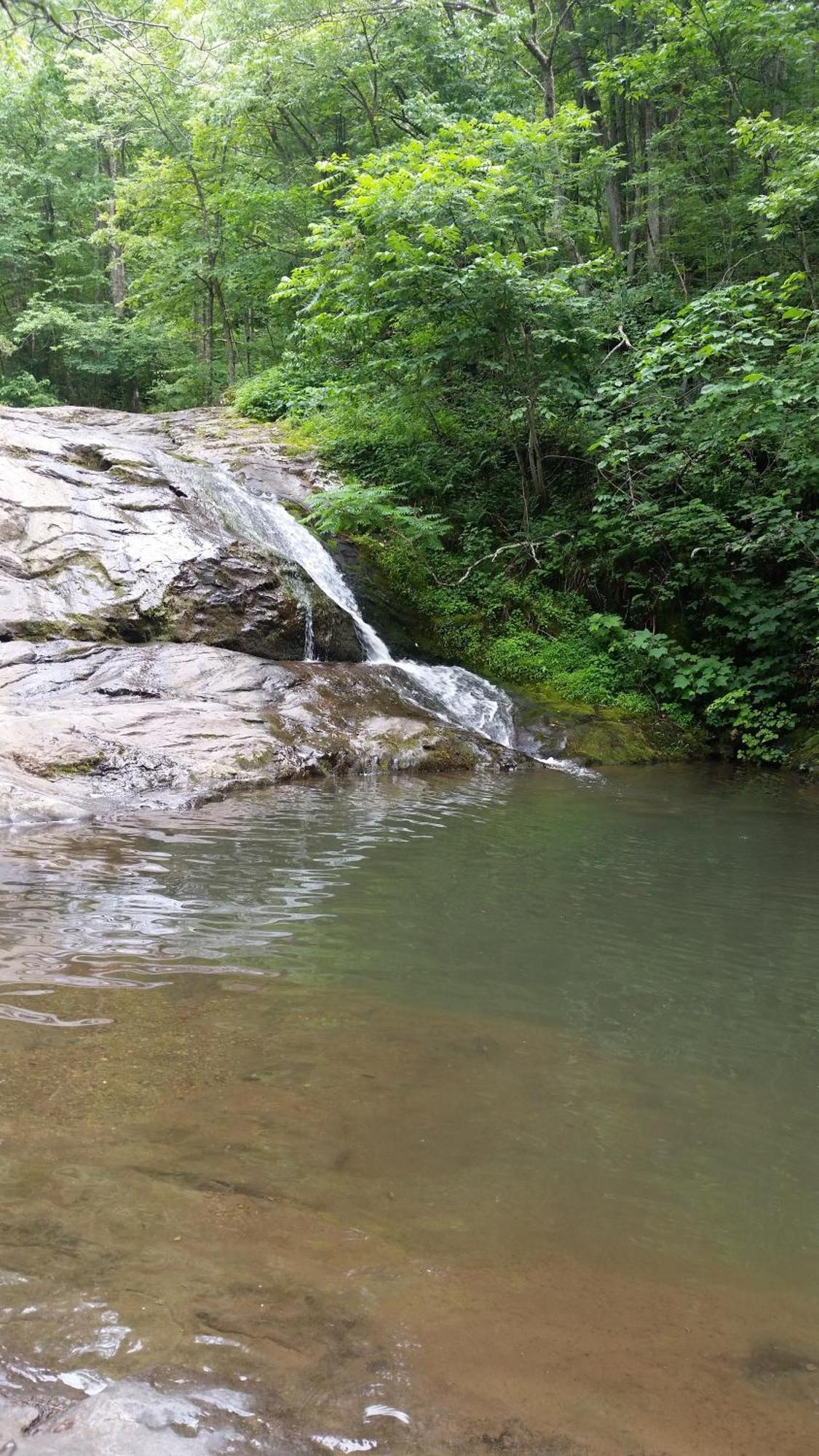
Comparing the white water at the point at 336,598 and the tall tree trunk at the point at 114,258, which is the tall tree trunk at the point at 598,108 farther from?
the tall tree trunk at the point at 114,258

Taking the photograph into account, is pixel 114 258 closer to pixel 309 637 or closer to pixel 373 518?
pixel 373 518

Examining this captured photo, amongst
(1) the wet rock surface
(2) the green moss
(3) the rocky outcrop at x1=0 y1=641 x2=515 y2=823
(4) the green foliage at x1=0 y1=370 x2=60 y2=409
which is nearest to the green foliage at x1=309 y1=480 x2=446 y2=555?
(1) the wet rock surface

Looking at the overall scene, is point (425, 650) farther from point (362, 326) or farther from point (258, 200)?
point (258, 200)

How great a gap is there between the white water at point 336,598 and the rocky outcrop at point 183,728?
1.91 ft

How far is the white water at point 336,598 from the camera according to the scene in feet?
33.3

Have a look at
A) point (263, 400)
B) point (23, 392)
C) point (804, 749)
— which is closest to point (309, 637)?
point (804, 749)

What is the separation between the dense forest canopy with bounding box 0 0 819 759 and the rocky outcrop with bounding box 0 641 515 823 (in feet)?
9.70

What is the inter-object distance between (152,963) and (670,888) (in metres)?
3.05

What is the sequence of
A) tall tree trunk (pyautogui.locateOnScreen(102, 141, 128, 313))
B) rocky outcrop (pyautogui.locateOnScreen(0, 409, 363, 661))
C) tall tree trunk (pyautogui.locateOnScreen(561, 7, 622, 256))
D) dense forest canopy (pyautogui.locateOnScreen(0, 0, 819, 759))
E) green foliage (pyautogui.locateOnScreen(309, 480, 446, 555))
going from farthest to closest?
1. tall tree trunk (pyautogui.locateOnScreen(102, 141, 128, 313))
2. tall tree trunk (pyautogui.locateOnScreen(561, 7, 622, 256))
3. green foliage (pyautogui.locateOnScreen(309, 480, 446, 555))
4. dense forest canopy (pyautogui.locateOnScreen(0, 0, 819, 759))
5. rocky outcrop (pyautogui.locateOnScreen(0, 409, 363, 661))

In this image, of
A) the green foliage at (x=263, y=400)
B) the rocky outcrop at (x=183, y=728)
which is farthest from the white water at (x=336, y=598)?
the green foliage at (x=263, y=400)

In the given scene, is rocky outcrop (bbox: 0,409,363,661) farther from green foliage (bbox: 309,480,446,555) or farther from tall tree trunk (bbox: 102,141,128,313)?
tall tree trunk (bbox: 102,141,128,313)

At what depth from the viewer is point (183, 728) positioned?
24.4ft

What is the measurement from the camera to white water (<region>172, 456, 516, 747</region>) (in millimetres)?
10156

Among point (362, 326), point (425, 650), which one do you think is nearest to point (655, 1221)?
point (425, 650)
